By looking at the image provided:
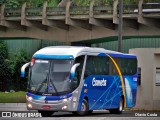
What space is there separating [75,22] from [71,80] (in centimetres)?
2513

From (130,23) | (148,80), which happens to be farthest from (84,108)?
(130,23)

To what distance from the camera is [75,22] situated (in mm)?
54062

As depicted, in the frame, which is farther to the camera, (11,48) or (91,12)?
(11,48)

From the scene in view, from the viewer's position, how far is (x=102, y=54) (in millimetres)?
32094

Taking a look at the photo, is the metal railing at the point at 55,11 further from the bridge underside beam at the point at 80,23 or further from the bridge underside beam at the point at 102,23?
the bridge underside beam at the point at 102,23

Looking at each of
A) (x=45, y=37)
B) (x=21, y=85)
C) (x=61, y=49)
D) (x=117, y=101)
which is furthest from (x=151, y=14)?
(x=21, y=85)

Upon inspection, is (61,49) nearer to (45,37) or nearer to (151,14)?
(151,14)

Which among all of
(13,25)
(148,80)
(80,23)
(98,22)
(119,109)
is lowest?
(148,80)

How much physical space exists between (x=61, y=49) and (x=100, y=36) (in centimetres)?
2403

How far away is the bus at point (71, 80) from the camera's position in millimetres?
29094

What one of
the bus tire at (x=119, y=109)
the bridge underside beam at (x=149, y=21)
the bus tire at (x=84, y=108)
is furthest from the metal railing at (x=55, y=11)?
the bus tire at (x=84, y=108)

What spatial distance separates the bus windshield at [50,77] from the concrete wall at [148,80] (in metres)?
12.5

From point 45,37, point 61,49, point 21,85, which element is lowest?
point 21,85

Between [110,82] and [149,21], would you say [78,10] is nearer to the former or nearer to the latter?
[149,21]
